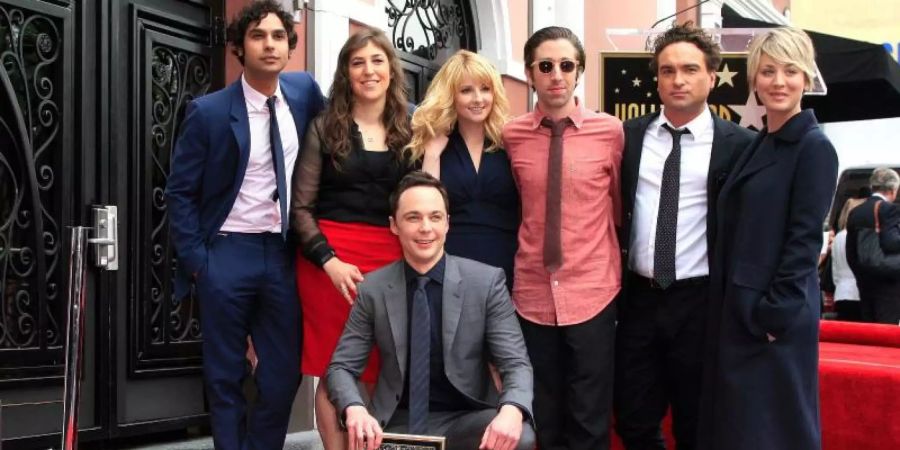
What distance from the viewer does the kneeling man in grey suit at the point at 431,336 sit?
11.9 ft

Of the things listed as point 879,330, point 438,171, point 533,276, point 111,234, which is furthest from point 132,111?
point 879,330

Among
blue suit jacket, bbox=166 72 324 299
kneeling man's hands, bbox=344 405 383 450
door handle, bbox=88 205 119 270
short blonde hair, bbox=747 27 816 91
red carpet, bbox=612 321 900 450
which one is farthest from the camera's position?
door handle, bbox=88 205 119 270

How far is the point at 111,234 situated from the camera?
4.91m

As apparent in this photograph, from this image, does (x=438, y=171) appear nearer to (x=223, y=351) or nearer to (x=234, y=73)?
→ (x=223, y=351)

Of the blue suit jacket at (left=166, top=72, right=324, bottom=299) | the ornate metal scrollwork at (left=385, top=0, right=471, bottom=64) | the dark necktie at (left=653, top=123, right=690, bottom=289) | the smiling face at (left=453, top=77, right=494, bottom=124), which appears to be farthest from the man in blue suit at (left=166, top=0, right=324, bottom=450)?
the ornate metal scrollwork at (left=385, top=0, right=471, bottom=64)

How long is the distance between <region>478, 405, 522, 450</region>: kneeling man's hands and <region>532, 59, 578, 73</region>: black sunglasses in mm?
1290

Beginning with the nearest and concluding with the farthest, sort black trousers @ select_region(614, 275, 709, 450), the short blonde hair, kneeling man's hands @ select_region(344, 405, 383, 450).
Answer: kneeling man's hands @ select_region(344, 405, 383, 450), the short blonde hair, black trousers @ select_region(614, 275, 709, 450)

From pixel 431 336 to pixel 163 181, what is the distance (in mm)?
2239

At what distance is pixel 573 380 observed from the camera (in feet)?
12.7

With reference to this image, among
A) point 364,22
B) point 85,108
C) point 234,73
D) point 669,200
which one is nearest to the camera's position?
point 669,200

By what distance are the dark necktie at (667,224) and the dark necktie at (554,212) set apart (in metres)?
0.35

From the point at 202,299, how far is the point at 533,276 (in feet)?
4.06

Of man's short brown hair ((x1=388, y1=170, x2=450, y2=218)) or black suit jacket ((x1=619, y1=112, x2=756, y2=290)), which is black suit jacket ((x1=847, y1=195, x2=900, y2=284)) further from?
man's short brown hair ((x1=388, y1=170, x2=450, y2=218))

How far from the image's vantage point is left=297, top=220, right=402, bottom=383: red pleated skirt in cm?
403
